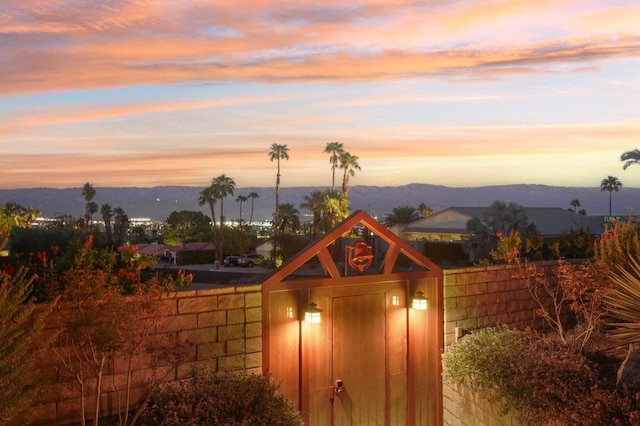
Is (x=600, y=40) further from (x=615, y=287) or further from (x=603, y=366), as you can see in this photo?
(x=603, y=366)

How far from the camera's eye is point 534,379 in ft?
28.9

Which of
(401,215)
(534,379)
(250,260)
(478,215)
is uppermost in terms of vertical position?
(478,215)

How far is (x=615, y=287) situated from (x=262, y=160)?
86.9m

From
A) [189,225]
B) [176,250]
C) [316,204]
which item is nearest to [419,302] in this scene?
[316,204]

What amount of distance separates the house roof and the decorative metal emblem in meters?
46.6

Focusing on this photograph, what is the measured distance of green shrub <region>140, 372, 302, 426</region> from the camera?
277 inches

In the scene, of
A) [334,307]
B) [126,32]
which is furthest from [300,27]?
[334,307]

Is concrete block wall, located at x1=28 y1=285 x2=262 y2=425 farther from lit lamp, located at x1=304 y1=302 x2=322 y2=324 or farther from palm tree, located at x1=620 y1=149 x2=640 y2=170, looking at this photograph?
palm tree, located at x1=620 y1=149 x2=640 y2=170

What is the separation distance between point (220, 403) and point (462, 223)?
51.0m

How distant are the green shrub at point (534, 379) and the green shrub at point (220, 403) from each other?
3091mm

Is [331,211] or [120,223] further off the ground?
[331,211]

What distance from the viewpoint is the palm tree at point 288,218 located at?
3184 inches

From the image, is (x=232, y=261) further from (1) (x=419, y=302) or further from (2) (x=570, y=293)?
(1) (x=419, y=302)

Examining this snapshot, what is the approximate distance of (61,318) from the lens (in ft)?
21.6
